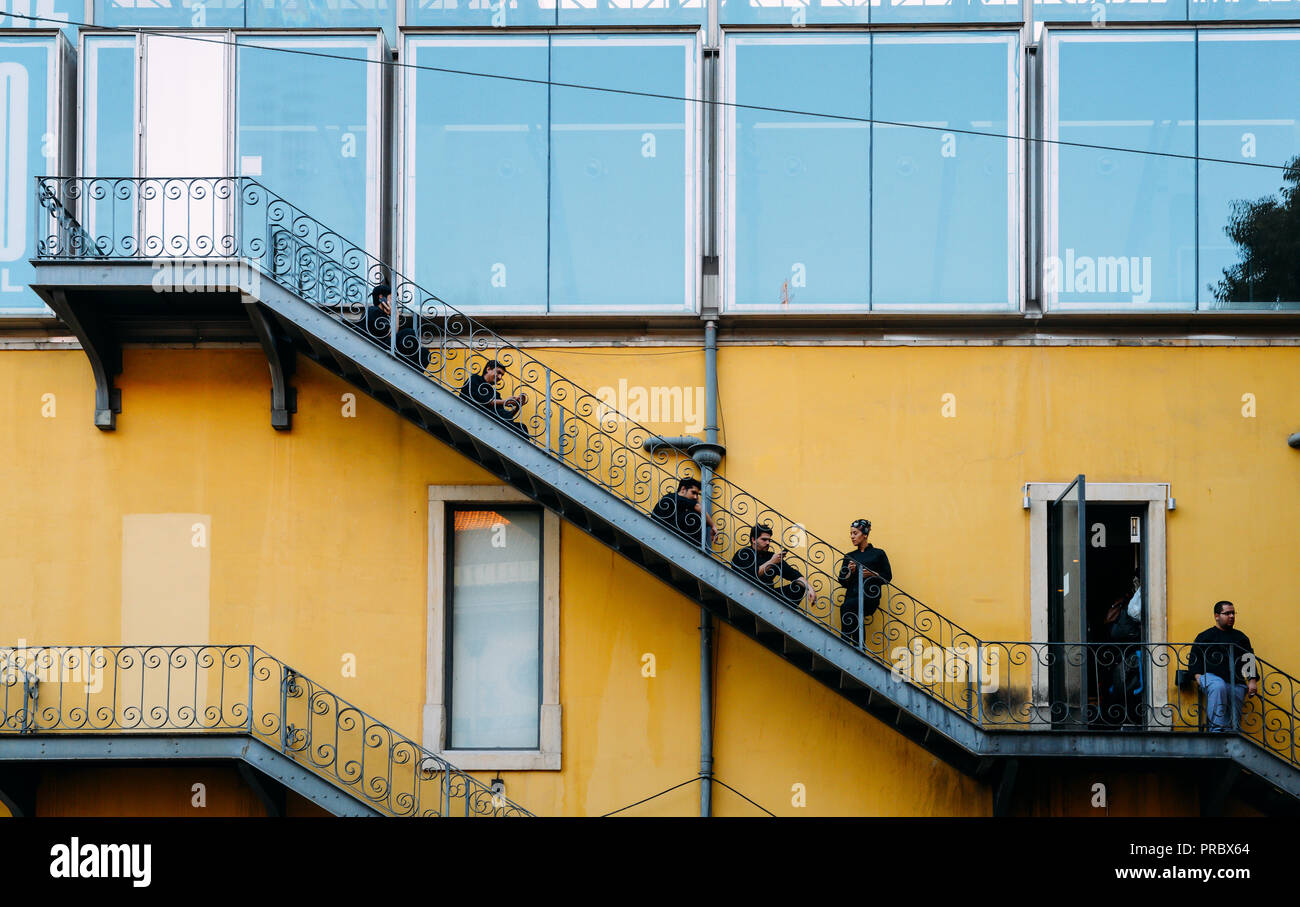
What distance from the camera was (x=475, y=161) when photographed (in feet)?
49.9

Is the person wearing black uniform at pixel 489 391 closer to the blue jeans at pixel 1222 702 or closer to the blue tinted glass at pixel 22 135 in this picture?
the blue tinted glass at pixel 22 135

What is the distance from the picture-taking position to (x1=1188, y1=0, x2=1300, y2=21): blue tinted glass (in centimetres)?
1523

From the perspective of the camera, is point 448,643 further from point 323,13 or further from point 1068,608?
point 323,13

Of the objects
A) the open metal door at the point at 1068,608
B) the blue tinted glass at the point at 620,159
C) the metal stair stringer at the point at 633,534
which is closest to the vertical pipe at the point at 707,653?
the metal stair stringer at the point at 633,534

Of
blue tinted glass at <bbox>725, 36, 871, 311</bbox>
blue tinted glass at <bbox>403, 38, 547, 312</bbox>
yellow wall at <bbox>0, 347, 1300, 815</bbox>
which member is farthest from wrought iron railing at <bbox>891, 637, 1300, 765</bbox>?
blue tinted glass at <bbox>403, 38, 547, 312</bbox>

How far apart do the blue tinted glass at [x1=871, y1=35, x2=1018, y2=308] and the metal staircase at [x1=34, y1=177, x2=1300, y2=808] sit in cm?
312

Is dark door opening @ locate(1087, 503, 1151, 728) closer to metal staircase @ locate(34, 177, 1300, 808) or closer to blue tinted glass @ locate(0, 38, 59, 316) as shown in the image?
metal staircase @ locate(34, 177, 1300, 808)

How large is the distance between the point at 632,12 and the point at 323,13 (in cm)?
336

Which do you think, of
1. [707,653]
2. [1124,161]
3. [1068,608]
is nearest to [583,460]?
[707,653]

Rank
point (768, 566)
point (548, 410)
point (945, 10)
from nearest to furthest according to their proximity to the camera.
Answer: point (768, 566) < point (548, 410) < point (945, 10)

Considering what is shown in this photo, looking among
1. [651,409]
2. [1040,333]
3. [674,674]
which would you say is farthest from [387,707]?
[1040,333]

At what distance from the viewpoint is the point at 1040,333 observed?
14789mm

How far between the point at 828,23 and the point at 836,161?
1509 millimetres

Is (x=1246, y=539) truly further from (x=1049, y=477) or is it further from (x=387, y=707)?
(x=387, y=707)
